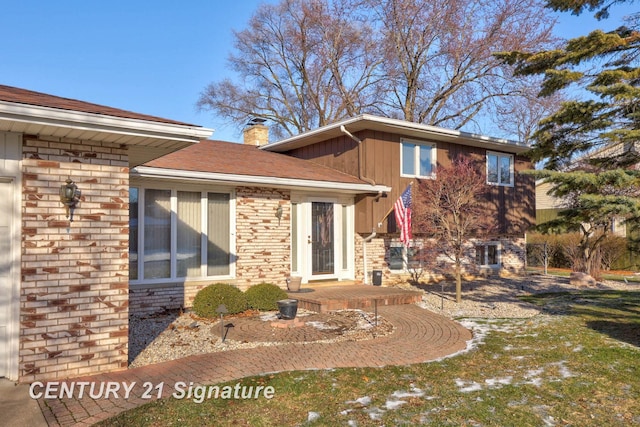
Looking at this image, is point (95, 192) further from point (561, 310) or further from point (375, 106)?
point (375, 106)

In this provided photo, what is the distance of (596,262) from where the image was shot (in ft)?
53.5

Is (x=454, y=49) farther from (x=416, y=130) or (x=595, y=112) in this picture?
(x=595, y=112)

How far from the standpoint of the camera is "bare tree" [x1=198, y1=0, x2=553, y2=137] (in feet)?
67.7

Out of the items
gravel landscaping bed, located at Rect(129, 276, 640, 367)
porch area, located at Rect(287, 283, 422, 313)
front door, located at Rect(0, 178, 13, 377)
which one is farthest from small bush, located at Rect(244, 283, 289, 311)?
front door, located at Rect(0, 178, 13, 377)

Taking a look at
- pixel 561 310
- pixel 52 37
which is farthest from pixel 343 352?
pixel 52 37

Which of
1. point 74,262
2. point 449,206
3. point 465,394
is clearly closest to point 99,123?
point 74,262

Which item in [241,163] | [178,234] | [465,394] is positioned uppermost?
[241,163]

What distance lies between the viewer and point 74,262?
5066mm

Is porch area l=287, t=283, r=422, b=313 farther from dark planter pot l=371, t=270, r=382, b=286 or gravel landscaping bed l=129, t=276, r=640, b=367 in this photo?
dark planter pot l=371, t=270, r=382, b=286

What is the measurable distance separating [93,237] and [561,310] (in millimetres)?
9273

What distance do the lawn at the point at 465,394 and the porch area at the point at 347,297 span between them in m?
3.23

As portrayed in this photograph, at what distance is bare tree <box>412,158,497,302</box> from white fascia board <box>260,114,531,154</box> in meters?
0.99

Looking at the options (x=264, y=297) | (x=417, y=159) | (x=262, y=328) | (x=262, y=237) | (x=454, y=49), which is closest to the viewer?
(x=262, y=328)

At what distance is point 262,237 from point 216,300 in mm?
2370
